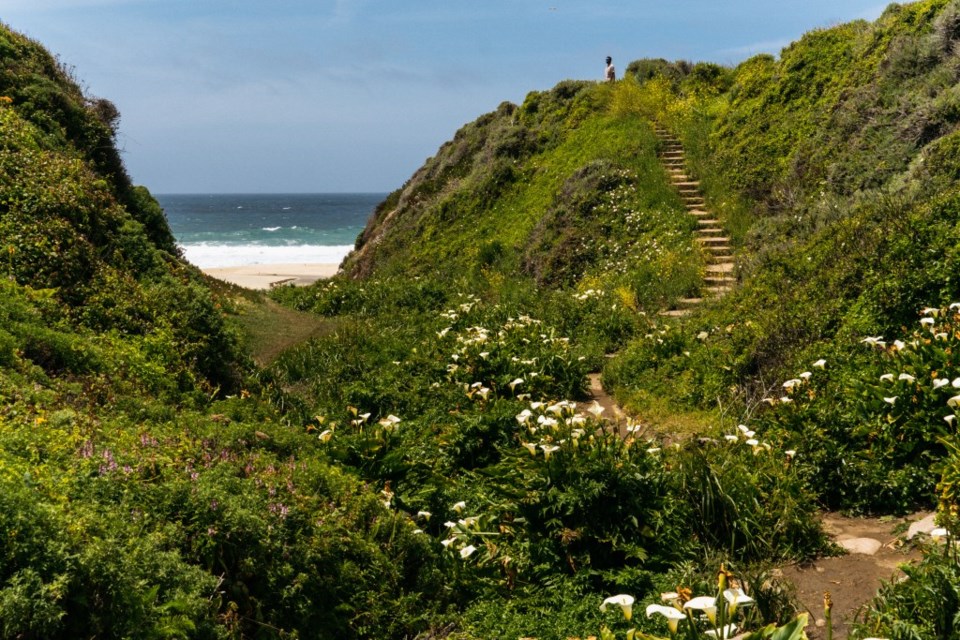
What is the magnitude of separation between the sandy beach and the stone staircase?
81.0ft

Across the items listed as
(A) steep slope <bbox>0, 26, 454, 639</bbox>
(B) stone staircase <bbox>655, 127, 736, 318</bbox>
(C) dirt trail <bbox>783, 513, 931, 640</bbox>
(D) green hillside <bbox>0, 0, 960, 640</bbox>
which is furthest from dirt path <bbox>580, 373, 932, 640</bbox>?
(B) stone staircase <bbox>655, 127, 736, 318</bbox>

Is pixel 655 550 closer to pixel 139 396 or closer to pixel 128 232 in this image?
pixel 139 396

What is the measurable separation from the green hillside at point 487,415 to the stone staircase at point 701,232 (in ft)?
0.51

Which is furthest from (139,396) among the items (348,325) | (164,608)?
(348,325)

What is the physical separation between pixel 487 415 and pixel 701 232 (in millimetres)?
10807

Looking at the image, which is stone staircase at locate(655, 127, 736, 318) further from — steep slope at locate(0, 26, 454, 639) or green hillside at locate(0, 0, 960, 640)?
steep slope at locate(0, 26, 454, 639)

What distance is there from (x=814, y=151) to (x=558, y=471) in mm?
12668

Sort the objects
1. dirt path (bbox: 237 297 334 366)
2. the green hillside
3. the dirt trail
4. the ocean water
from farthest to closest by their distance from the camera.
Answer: the ocean water
dirt path (bbox: 237 297 334 366)
the dirt trail
the green hillside

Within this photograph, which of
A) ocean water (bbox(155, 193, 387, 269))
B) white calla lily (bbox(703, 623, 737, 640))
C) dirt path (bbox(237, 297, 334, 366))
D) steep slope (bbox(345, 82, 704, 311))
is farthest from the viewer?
ocean water (bbox(155, 193, 387, 269))

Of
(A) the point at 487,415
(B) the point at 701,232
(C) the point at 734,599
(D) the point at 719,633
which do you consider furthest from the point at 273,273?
(C) the point at 734,599

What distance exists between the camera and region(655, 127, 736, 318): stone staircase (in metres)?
13.9

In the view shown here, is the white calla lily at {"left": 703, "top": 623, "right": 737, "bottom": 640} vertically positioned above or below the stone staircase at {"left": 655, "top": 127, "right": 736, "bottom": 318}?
below

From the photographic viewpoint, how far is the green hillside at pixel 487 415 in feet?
13.9

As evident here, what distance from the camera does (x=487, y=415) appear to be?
7652mm
